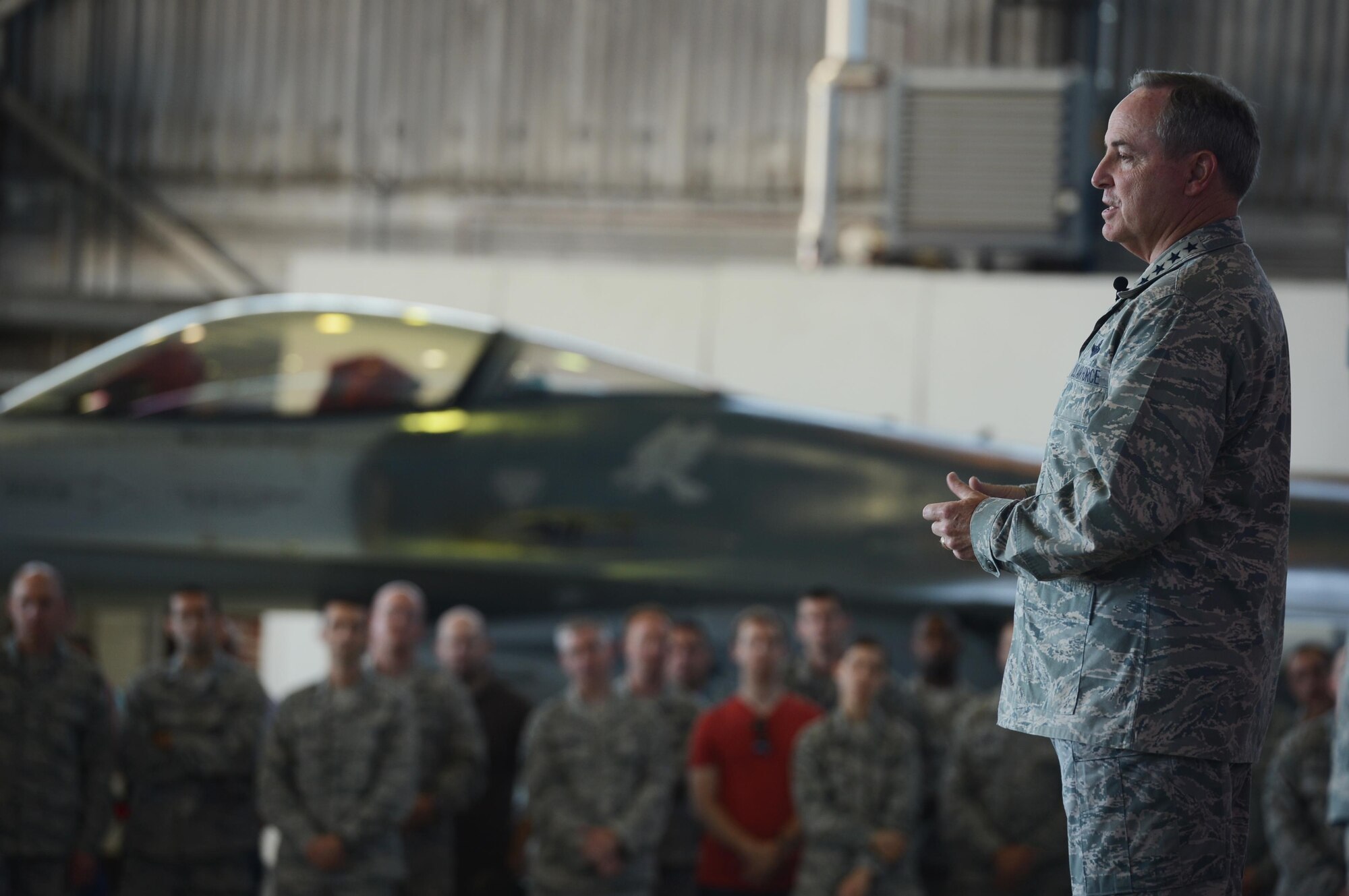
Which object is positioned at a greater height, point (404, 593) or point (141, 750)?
point (404, 593)

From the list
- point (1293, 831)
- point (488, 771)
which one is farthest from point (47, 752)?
point (1293, 831)

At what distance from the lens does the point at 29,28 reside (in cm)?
1135

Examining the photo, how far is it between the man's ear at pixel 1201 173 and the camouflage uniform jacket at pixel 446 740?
4192mm

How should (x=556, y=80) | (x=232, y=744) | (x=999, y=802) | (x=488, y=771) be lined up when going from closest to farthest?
(x=999, y=802)
(x=232, y=744)
(x=488, y=771)
(x=556, y=80)

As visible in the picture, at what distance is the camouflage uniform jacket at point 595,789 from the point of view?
17.7 feet

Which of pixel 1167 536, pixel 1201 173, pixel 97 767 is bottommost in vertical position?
pixel 97 767

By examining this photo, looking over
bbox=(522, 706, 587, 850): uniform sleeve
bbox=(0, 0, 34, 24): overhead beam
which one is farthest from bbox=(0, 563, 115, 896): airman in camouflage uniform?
bbox=(0, 0, 34, 24): overhead beam

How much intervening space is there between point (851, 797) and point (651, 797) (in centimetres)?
72

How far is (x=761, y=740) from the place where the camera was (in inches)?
219

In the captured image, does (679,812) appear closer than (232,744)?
No

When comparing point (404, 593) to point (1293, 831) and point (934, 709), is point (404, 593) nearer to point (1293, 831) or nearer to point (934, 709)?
point (934, 709)

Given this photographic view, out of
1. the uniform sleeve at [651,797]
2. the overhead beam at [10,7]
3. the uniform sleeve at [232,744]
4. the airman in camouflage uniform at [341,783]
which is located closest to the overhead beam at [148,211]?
the overhead beam at [10,7]

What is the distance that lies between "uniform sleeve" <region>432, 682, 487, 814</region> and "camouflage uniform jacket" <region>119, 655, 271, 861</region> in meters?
0.73

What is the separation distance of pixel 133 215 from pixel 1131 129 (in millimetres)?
10541
